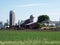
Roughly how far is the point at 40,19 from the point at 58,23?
21.0 meters

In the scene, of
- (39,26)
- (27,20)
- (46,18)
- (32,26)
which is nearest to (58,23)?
(46,18)

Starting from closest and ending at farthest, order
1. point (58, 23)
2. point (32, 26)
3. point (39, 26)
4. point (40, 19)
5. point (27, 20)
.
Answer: point (39, 26) < point (32, 26) < point (27, 20) < point (40, 19) < point (58, 23)

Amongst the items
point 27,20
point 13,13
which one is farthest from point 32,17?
point 13,13

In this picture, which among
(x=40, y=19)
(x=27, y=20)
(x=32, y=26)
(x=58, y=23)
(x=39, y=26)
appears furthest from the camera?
(x=58, y=23)

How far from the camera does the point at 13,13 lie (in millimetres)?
159750

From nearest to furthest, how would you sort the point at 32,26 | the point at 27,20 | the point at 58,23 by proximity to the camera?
the point at 32,26 → the point at 27,20 → the point at 58,23

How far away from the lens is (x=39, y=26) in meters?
83.9

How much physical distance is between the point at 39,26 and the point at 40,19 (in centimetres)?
5362

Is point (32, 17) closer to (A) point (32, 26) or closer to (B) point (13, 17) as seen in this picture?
(A) point (32, 26)

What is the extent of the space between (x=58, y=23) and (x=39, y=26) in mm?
71421

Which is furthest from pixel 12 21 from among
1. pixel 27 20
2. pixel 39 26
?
pixel 39 26

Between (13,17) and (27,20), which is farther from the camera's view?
(13,17)

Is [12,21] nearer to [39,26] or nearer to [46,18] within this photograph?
[46,18]

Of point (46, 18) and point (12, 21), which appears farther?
point (12, 21)
